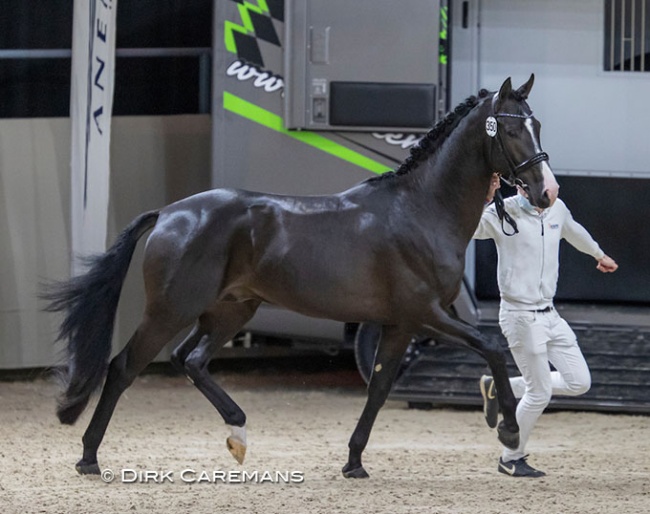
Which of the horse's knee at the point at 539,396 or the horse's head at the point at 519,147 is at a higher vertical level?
the horse's head at the point at 519,147

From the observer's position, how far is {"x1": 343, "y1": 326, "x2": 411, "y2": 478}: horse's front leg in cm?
564

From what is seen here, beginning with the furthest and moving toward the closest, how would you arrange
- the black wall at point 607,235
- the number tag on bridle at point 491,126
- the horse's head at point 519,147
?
the black wall at point 607,235 < the number tag on bridle at point 491,126 < the horse's head at point 519,147

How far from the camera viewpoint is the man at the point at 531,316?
18.8 feet

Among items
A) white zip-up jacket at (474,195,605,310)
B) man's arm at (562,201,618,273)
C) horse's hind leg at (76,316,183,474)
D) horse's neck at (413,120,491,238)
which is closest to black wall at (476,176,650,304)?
man's arm at (562,201,618,273)

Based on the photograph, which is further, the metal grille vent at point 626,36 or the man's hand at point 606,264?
the metal grille vent at point 626,36

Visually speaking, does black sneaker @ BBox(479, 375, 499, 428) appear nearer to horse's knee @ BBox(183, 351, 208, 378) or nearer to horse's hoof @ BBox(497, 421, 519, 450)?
horse's hoof @ BBox(497, 421, 519, 450)

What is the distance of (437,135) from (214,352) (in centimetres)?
157

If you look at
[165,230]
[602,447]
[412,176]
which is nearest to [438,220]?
[412,176]

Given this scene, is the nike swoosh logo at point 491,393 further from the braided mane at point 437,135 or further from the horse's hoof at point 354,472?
the braided mane at point 437,135

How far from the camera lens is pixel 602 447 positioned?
6.92 metres

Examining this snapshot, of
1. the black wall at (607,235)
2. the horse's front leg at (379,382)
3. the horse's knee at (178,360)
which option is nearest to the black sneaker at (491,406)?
the horse's front leg at (379,382)

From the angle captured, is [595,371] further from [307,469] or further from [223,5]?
[223,5]

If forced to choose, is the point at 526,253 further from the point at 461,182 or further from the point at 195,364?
the point at 195,364

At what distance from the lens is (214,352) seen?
589cm
